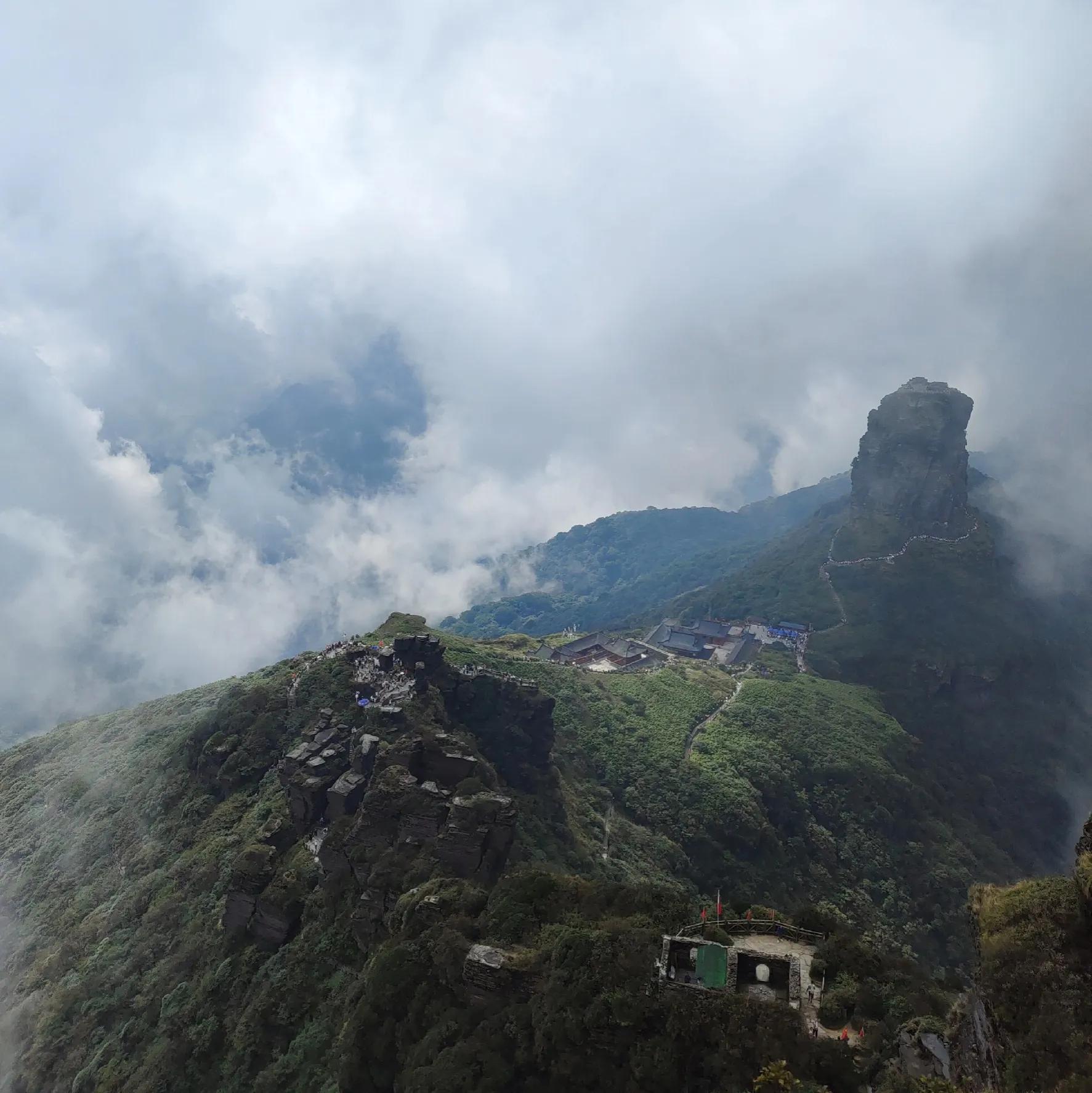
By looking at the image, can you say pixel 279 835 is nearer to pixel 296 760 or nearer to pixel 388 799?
pixel 296 760

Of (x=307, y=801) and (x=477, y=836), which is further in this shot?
(x=307, y=801)

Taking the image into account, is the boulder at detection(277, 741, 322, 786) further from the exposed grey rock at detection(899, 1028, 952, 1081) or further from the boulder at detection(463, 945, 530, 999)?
the exposed grey rock at detection(899, 1028, 952, 1081)

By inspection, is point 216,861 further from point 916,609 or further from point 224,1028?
point 916,609

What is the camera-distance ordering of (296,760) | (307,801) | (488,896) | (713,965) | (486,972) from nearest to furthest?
(713,965), (486,972), (488,896), (307,801), (296,760)

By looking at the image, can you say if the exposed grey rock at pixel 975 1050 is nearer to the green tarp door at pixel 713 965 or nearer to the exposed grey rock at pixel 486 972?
the green tarp door at pixel 713 965

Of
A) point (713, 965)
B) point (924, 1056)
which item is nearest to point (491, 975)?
point (713, 965)

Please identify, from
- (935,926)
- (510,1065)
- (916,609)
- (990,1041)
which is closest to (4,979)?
(510,1065)
